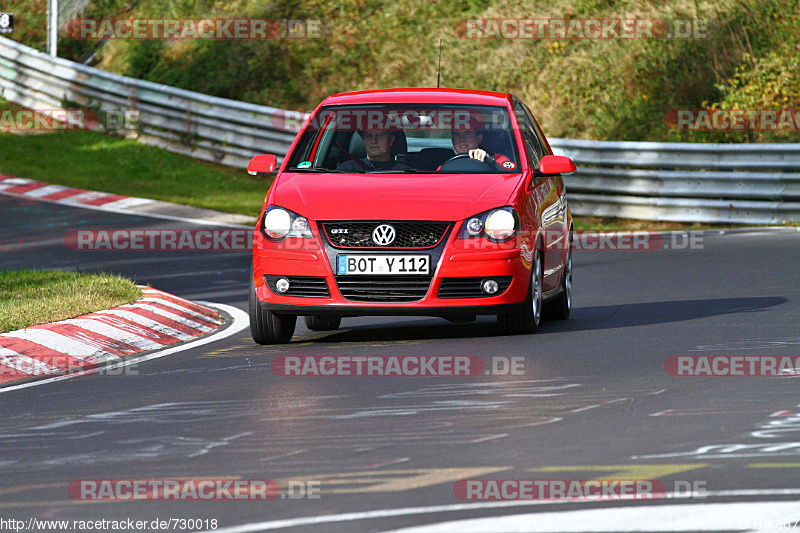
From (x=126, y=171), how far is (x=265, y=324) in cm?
1430

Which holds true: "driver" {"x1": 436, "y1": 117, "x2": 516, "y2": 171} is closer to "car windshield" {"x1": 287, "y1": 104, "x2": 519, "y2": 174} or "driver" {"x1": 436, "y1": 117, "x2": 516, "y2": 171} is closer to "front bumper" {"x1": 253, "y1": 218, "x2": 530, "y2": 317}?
"car windshield" {"x1": 287, "y1": 104, "x2": 519, "y2": 174}

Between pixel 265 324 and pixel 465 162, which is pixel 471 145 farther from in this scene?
pixel 265 324

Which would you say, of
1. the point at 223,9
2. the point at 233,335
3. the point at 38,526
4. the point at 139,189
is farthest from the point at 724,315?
the point at 223,9

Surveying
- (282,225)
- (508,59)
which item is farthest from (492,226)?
(508,59)

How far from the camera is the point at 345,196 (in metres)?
9.12

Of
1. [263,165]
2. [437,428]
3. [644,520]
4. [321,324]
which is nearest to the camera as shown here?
[644,520]

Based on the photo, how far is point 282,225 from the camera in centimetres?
912

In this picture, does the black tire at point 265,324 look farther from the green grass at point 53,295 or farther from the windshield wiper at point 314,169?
the green grass at point 53,295

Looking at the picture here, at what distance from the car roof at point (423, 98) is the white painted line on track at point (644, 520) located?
594 centimetres

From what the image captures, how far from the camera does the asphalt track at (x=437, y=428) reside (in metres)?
→ 4.93

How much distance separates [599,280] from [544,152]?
2.61 meters

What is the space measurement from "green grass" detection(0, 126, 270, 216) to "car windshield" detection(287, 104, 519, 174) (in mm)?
9388

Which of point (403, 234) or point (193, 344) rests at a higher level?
point (403, 234)

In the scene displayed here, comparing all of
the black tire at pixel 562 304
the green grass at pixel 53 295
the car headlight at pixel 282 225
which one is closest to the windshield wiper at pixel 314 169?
the car headlight at pixel 282 225
